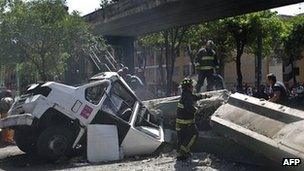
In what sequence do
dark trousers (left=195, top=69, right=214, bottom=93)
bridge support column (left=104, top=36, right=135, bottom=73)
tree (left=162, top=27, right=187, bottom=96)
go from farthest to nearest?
bridge support column (left=104, top=36, right=135, bottom=73)
tree (left=162, top=27, right=187, bottom=96)
dark trousers (left=195, top=69, right=214, bottom=93)

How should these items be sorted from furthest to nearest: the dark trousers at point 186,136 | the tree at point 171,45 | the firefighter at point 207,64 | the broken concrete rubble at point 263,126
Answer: the tree at point 171,45 → the firefighter at point 207,64 → the dark trousers at point 186,136 → the broken concrete rubble at point 263,126

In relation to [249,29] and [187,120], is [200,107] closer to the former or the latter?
[187,120]

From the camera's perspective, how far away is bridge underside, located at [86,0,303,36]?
73.2ft

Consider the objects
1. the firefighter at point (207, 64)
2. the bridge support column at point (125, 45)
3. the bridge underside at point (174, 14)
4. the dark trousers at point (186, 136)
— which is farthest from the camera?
the bridge support column at point (125, 45)

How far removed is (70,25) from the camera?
18.1m

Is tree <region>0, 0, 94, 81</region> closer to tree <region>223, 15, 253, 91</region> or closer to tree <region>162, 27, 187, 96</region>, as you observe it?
tree <region>162, 27, 187, 96</region>

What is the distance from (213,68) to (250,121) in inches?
200

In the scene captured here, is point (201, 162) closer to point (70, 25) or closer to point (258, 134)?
point (258, 134)

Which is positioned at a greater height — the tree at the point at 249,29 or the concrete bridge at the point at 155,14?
the concrete bridge at the point at 155,14

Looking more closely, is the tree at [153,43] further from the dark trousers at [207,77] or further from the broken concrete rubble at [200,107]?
the broken concrete rubble at [200,107]

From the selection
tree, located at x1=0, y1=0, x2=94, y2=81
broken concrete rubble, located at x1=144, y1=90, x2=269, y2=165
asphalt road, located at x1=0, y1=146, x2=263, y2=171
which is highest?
tree, located at x1=0, y1=0, x2=94, y2=81

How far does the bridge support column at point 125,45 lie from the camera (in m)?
33.9

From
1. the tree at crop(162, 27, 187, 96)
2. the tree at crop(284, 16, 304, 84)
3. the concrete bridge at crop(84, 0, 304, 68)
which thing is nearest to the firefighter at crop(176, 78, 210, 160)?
the concrete bridge at crop(84, 0, 304, 68)

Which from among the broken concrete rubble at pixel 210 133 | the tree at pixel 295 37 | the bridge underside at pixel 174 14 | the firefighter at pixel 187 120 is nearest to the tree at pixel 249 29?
the tree at pixel 295 37
